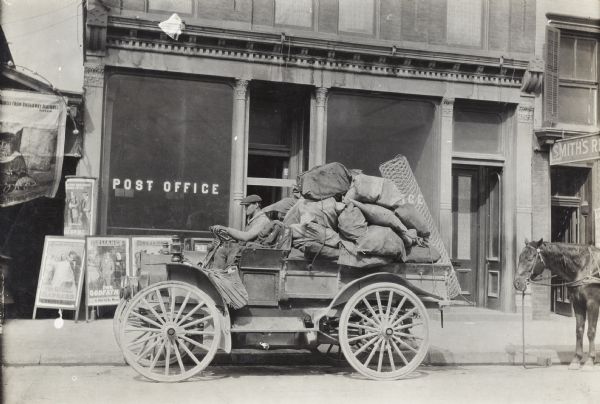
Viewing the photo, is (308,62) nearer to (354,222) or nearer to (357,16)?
(357,16)

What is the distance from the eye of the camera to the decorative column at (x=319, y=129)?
11698 millimetres

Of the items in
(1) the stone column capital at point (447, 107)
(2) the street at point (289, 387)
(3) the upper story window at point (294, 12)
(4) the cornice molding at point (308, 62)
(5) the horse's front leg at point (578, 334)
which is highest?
(3) the upper story window at point (294, 12)

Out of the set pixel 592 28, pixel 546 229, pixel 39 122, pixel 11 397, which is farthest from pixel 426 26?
pixel 11 397

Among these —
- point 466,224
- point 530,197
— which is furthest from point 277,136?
point 530,197

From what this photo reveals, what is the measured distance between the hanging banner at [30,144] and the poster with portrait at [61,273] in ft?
3.08

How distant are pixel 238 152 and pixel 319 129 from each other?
1634 mm

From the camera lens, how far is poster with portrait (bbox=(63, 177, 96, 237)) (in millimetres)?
10484

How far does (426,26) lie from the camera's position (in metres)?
12.3

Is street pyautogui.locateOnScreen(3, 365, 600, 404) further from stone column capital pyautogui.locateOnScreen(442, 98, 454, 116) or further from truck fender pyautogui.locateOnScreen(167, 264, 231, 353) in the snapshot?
stone column capital pyautogui.locateOnScreen(442, 98, 454, 116)

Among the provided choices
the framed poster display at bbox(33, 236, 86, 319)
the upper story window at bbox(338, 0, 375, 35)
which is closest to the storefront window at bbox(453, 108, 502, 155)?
the upper story window at bbox(338, 0, 375, 35)

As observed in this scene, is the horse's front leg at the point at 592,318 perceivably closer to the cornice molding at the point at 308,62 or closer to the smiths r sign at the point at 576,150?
the smiths r sign at the point at 576,150

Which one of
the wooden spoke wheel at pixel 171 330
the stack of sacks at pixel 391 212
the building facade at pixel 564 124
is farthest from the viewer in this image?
the building facade at pixel 564 124

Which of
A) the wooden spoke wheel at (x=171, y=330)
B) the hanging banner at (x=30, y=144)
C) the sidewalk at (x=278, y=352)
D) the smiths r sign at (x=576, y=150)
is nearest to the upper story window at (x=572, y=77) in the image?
the smiths r sign at (x=576, y=150)

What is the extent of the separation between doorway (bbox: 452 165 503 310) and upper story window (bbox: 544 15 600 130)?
1.86 meters
